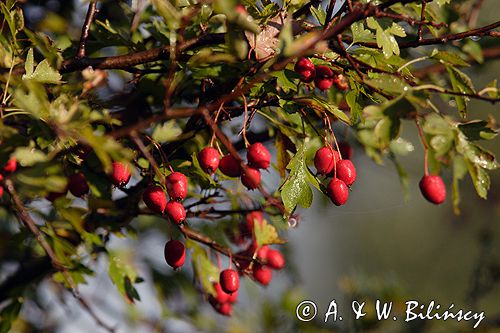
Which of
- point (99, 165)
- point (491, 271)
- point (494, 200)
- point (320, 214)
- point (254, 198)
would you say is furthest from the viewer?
point (494, 200)

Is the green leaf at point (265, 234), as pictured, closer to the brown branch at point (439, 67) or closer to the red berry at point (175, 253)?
the red berry at point (175, 253)

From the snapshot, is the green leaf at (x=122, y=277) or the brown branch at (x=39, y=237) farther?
the green leaf at (x=122, y=277)

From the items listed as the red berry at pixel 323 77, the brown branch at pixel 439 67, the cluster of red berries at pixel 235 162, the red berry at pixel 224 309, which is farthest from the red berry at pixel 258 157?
the brown branch at pixel 439 67

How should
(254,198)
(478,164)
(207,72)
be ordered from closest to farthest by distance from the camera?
1. (478,164)
2. (207,72)
3. (254,198)

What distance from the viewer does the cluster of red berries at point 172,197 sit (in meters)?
1.29

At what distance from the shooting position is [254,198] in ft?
6.31

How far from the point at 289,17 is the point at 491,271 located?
6.42 ft

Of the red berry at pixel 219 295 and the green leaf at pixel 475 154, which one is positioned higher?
the green leaf at pixel 475 154

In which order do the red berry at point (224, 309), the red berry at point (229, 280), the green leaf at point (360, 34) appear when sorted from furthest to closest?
the red berry at point (224, 309), the red berry at point (229, 280), the green leaf at point (360, 34)

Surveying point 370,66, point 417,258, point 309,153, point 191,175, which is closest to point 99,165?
point 191,175

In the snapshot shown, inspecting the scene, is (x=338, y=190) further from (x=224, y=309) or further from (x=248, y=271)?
(x=224, y=309)

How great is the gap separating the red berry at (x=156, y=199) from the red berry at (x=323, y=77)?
0.41 m

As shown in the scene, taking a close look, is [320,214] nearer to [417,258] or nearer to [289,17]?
[289,17]

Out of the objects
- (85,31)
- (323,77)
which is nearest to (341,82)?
(323,77)
